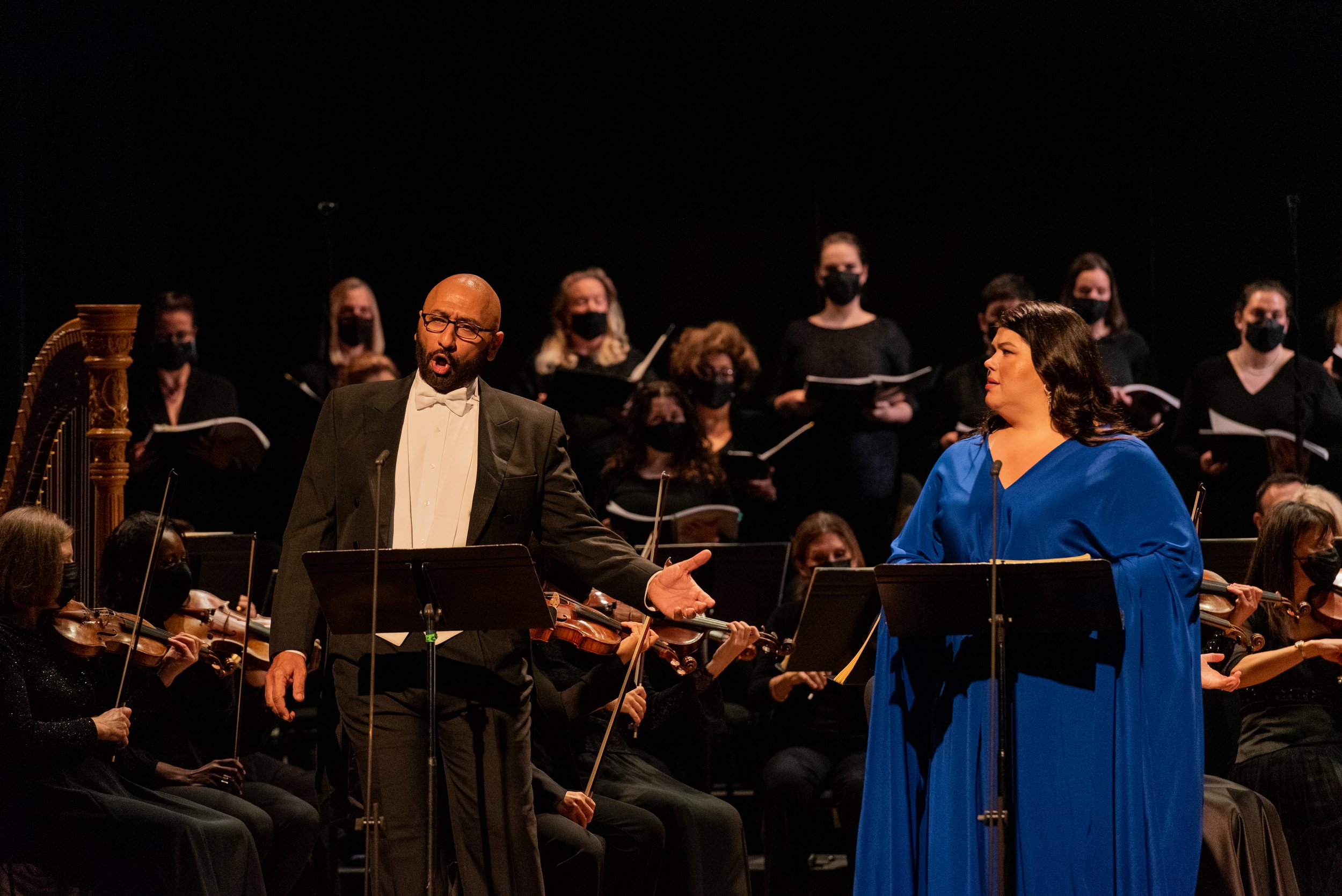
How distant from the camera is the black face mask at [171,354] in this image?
604 cm

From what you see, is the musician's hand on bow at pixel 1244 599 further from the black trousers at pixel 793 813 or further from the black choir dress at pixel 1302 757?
the black trousers at pixel 793 813

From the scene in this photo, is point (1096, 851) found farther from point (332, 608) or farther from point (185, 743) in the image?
point (185, 743)

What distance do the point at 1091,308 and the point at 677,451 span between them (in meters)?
1.83

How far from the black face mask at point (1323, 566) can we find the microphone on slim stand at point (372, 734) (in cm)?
275

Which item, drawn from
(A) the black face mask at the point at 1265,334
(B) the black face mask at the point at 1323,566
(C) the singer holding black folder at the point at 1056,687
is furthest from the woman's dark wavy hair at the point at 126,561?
(A) the black face mask at the point at 1265,334

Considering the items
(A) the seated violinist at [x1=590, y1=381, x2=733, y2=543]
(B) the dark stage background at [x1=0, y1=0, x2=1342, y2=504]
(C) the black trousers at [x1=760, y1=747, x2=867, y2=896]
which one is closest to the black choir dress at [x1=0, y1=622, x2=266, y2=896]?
(C) the black trousers at [x1=760, y1=747, x2=867, y2=896]

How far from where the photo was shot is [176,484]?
18.3ft

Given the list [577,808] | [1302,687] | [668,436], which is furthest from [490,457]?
[1302,687]

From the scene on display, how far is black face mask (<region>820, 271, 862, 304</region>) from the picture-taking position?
6180 mm

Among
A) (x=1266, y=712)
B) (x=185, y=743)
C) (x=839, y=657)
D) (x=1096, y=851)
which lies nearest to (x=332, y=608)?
(x=839, y=657)

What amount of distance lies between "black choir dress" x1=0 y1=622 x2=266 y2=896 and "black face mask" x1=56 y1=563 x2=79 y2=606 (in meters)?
0.12

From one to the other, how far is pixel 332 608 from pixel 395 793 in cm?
41

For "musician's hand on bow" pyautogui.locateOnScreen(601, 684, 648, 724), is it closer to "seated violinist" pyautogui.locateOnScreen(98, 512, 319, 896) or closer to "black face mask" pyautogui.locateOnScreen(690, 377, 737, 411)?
"seated violinist" pyautogui.locateOnScreen(98, 512, 319, 896)

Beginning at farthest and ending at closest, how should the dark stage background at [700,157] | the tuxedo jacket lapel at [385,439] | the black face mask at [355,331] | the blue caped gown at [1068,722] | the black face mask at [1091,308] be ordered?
the dark stage background at [700,157] → the black face mask at [355,331] → the black face mask at [1091,308] → the tuxedo jacket lapel at [385,439] → the blue caped gown at [1068,722]
